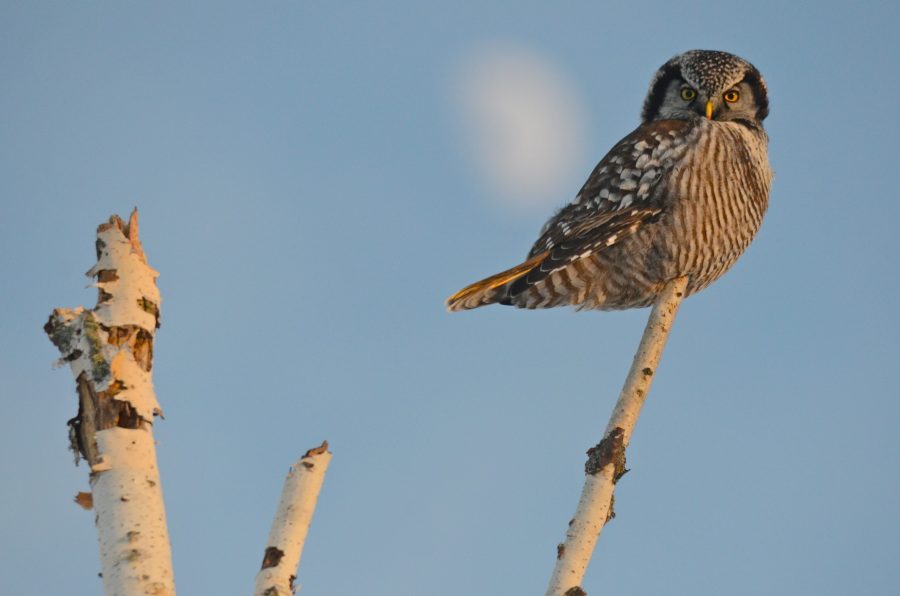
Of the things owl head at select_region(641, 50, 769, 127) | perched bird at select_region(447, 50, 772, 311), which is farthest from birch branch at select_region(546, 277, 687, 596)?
owl head at select_region(641, 50, 769, 127)

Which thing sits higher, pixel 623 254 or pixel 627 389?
pixel 623 254

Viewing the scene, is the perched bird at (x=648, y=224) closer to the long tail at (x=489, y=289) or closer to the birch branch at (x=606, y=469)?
the long tail at (x=489, y=289)

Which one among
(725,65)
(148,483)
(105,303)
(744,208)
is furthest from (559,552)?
(725,65)

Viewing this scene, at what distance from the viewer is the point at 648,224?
21.4 ft

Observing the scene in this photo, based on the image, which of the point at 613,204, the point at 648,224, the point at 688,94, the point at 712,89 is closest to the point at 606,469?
the point at 648,224

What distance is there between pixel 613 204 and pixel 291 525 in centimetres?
402

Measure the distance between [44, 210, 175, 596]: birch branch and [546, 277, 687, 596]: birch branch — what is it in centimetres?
150

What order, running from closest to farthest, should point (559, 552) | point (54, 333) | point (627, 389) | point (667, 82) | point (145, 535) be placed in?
point (145, 535) → point (54, 333) → point (559, 552) → point (627, 389) → point (667, 82)

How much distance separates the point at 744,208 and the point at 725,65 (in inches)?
46.3

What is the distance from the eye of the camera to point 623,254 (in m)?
6.52

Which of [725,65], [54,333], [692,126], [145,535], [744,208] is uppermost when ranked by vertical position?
[725,65]

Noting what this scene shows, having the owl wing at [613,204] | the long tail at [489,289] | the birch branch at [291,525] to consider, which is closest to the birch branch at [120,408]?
the birch branch at [291,525]

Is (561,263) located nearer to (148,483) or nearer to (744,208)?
(744,208)

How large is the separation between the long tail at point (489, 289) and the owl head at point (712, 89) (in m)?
1.79
